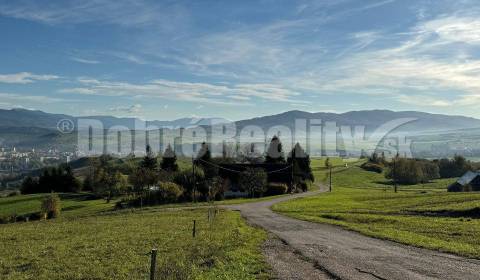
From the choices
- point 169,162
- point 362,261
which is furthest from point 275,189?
point 362,261

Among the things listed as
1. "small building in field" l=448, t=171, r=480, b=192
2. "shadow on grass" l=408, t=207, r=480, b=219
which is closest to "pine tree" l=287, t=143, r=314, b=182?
"small building in field" l=448, t=171, r=480, b=192

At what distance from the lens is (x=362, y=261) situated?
20.7 metres

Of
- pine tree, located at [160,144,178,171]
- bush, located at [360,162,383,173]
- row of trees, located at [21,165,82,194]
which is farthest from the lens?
bush, located at [360,162,383,173]

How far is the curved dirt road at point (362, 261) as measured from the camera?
58.7 ft

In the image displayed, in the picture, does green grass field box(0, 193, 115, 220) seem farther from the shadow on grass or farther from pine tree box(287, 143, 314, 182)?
the shadow on grass

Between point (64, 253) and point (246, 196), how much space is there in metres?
81.8

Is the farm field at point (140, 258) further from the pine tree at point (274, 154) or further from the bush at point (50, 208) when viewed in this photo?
the pine tree at point (274, 154)

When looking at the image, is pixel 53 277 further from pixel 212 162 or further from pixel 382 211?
pixel 212 162

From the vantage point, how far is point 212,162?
12612 cm

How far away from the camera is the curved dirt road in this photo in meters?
17.9

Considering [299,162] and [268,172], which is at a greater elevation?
[299,162]

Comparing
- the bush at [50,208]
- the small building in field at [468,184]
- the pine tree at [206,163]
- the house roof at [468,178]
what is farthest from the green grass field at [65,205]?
the house roof at [468,178]

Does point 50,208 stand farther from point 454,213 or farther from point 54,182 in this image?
point 454,213

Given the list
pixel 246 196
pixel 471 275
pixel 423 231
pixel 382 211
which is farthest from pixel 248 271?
pixel 246 196
